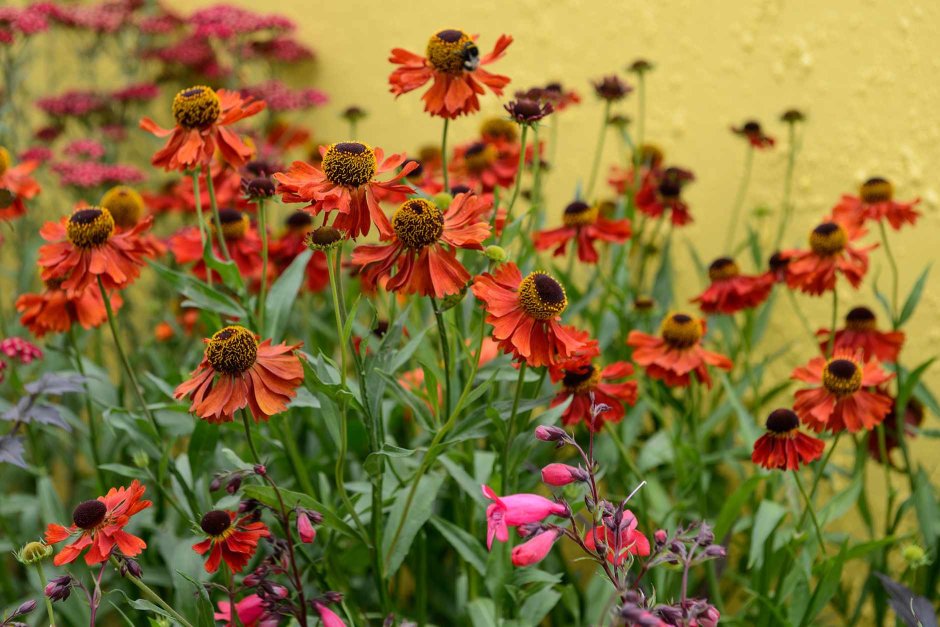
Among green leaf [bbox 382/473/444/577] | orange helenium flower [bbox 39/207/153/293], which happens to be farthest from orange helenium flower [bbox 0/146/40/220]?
green leaf [bbox 382/473/444/577]

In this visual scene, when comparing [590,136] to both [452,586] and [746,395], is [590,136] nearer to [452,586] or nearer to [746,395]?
[746,395]

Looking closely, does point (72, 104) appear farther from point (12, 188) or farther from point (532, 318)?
point (532, 318)

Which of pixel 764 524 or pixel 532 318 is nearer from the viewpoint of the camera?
pixel 532 318

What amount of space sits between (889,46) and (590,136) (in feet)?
2.16

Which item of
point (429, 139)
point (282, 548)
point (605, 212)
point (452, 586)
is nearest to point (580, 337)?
point (282, 548)

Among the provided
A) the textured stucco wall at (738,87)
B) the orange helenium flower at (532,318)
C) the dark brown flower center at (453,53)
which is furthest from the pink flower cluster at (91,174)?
the orange helenium flower at (532,318)

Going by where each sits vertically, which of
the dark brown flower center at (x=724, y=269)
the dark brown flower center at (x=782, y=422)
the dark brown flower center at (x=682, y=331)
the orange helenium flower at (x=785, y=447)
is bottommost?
the orange helenium flower at (x=785, y=447)

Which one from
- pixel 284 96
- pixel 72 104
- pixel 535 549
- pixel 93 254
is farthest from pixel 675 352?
pixel 72 104

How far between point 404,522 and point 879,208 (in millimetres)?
931

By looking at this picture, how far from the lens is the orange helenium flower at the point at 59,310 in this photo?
1.45 m

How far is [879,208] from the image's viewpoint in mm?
1647

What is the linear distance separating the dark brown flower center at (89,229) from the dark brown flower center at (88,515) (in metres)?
0.40

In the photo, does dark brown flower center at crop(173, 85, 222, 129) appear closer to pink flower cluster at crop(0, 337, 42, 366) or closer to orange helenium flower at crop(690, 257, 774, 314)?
pink flower cluster at crop(0, 337, 42, 366)

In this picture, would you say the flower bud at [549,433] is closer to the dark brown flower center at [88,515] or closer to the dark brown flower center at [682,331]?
the dark brown flower center at [88,515]
